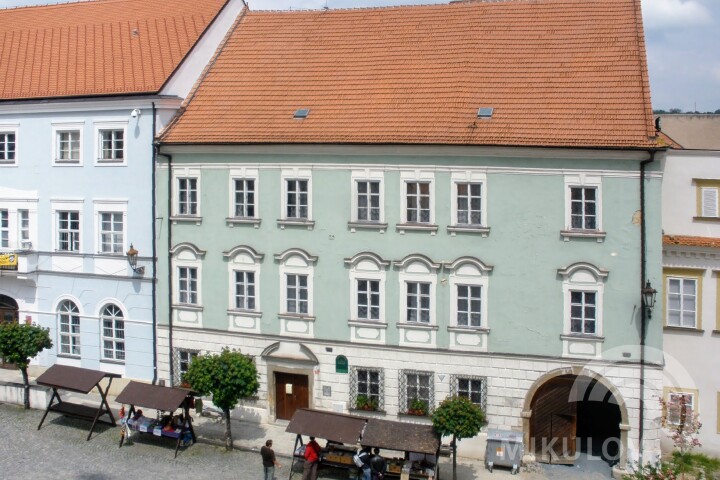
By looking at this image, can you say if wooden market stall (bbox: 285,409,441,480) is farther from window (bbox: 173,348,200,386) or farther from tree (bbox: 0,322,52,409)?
tree (bbox: 0,322,52,409)

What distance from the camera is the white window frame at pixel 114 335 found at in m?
A: 28.8

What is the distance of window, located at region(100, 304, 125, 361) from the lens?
2896cm

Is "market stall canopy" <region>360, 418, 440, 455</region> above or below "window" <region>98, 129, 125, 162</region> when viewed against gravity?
below

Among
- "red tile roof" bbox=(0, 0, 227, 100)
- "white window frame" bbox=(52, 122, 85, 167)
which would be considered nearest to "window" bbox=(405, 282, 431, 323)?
"red tile roof" bbox=(0, 0, 227, 100)

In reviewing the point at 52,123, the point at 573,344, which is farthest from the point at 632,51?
the point at 52,123

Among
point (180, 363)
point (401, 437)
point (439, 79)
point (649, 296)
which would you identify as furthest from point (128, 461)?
point (649, 296)

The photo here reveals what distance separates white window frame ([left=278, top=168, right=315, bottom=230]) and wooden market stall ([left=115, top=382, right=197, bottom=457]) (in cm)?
606

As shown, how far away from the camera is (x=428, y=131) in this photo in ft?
80.8

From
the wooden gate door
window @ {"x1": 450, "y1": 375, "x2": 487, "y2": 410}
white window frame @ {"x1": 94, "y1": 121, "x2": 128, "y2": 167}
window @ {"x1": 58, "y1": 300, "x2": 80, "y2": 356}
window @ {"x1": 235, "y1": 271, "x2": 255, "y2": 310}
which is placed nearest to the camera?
the wooden gate door

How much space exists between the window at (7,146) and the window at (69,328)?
569 cm

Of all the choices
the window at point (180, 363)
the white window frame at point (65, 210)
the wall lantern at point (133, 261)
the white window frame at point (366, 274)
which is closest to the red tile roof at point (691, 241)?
the white window frame at point (366, 274)

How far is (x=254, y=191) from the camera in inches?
1045

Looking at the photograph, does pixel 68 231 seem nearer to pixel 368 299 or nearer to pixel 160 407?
pixel 160 407

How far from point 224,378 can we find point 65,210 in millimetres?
10150
